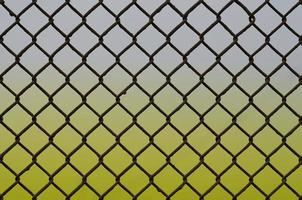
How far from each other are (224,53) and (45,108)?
92 centimetres

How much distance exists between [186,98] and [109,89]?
0.39 metres

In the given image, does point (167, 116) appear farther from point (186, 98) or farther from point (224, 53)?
point (224, 53)

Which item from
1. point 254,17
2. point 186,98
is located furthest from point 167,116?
point 254,17

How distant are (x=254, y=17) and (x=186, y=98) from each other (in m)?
0.53

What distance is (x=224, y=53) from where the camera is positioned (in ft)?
12.7

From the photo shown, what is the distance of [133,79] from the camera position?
3740 mm

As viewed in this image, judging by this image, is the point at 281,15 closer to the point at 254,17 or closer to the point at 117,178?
the point at 254,17

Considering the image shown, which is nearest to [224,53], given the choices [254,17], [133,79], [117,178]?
[254,17]

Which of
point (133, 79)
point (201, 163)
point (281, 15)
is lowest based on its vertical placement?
point (201, 163)

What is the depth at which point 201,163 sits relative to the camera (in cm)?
391

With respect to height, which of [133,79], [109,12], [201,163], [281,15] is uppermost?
[109,12]

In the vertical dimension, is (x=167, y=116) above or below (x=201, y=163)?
above

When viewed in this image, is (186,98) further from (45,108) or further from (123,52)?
(45,108)

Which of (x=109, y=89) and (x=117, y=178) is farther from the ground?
(x=109, y=89)
